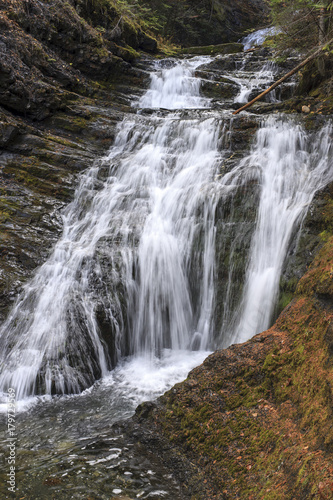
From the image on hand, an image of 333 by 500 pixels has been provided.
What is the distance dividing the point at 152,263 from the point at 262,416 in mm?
4079

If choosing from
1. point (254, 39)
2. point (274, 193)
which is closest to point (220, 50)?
point (254, 39)

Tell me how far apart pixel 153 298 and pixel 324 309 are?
12.1ft

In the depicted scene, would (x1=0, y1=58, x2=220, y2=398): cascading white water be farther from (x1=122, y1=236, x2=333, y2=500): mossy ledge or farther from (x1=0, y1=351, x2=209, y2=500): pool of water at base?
(x1=122, y1=236, x2=333, y2=500): mossy ledge

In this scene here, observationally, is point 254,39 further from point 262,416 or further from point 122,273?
point 262,416

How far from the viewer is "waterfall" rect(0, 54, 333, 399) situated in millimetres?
5527

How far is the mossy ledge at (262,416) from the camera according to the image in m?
2.29

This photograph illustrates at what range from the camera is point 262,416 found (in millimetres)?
2873

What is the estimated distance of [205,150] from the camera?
8969 millimetres

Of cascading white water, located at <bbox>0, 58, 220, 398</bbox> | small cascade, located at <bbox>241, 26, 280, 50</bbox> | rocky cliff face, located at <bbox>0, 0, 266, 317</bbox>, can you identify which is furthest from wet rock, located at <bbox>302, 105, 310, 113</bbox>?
small cascade, located at <bbox>241, 26, 280, 50</bbox>

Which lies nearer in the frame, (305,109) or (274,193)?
(274,193)

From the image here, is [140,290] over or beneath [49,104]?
beneath

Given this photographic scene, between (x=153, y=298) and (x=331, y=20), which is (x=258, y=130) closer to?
(x=331, y=20)

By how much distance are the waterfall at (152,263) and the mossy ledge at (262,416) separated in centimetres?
204

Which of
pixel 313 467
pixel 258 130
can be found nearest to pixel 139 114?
pixel 258 130
